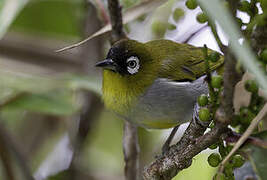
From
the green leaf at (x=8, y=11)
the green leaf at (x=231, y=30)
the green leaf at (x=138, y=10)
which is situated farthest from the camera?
the green leaf at (x=8, y=11)

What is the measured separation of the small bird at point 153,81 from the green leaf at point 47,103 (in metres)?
0.27

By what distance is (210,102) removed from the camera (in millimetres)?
1394

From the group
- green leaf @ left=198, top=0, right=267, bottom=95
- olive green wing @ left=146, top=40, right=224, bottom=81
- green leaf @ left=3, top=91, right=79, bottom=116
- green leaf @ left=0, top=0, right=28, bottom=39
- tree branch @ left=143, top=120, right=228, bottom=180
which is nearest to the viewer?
green leaf @ left=198, top=0, right=267, bottom=95

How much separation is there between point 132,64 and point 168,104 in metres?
0.39

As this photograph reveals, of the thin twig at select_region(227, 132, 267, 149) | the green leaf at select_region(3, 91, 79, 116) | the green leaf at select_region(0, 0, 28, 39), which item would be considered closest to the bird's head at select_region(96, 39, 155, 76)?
the green leaf at select_region(3, 91, 79, 116)

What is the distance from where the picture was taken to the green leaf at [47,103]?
2777 mm

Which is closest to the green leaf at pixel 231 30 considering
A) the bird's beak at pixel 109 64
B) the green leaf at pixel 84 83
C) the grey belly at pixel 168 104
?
the grey belly at pixel 168 104

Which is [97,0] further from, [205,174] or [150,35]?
[205,174]

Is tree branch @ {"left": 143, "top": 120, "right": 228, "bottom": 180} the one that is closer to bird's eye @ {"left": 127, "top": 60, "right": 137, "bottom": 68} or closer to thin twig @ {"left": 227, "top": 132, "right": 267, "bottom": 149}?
thin twig @ {"left": 227, "top": 132, "right": 267, "bottom": 149}

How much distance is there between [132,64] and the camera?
107 inches

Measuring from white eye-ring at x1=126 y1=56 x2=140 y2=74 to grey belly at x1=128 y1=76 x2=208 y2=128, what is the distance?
18 cm

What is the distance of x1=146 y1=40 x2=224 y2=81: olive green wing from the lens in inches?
105

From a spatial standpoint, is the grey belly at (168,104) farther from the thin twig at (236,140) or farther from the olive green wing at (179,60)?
the thin twig at (236,140)

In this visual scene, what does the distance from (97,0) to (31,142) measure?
60.4 inches
